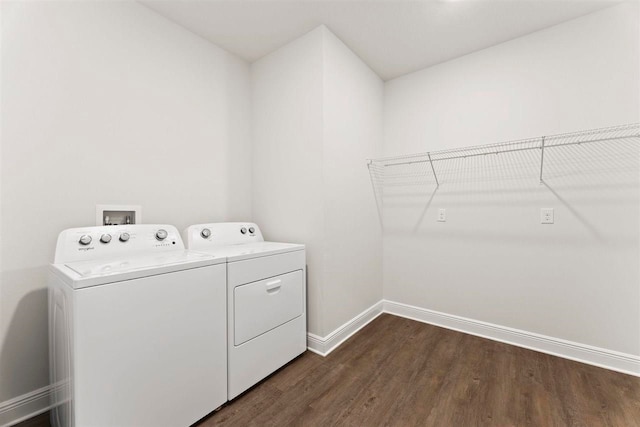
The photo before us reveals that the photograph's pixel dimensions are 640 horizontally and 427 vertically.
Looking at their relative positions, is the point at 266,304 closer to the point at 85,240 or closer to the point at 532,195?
the point at 85,240

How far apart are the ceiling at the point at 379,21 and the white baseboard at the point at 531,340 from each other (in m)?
2.23

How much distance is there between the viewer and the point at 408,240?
Result: 2.56 m

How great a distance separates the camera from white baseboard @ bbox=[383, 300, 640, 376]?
1.67 m

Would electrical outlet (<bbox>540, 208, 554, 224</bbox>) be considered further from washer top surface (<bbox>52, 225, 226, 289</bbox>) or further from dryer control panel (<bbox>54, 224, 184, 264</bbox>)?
dryer control panel (<bbox>54, 224, 184, 264</bbox>)

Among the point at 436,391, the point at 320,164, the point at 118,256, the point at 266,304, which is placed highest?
the point at 320,164

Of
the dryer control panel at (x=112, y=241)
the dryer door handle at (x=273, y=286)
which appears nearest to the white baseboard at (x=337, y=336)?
the dryer door handle at (x=273, y=286)

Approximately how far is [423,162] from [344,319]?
155 centimetres

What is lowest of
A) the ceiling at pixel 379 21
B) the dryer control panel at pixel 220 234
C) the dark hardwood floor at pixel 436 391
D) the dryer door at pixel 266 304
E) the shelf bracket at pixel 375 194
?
the dark hardwood floor at pixel 436 391

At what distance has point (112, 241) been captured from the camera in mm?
1414

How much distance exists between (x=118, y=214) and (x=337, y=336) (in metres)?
1.68

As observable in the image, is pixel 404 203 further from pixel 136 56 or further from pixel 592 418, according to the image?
pixel 136 56

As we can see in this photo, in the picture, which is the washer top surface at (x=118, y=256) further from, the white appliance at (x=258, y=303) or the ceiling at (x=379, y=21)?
the ceiling at (x=379, y=21)

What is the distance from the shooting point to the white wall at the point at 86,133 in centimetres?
128

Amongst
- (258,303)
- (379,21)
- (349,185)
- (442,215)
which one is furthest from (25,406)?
(379,21)
